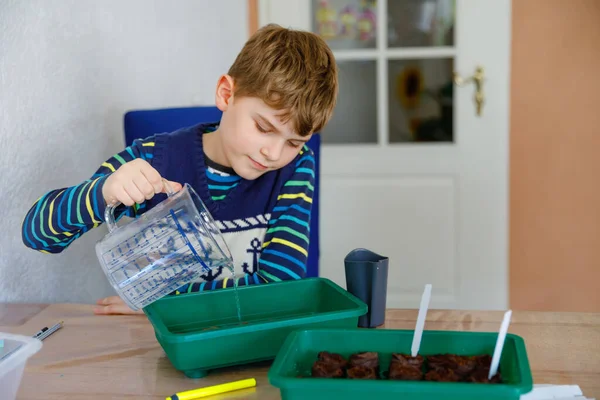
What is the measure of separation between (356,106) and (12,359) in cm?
217

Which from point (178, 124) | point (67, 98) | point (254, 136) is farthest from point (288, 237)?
point (67, 98)

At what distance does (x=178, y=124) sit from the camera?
155 cm

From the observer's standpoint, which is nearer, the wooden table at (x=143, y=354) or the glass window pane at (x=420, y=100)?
the wooden table at (x=143, y=354)

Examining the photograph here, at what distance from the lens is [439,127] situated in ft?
9.06

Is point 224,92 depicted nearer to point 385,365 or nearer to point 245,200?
point 245,200

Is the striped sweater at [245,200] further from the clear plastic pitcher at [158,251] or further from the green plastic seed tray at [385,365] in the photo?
the green plastic seed tray at [385,365]

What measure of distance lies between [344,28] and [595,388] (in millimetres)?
2155

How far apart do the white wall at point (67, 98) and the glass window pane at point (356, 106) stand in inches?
33.4

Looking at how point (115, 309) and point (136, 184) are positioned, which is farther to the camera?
point (115, 309)

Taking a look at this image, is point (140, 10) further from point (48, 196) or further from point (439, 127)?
point (439, 127)

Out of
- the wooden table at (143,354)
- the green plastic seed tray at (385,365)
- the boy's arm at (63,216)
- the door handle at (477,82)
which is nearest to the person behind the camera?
the green plastic seed tray at (385,365)

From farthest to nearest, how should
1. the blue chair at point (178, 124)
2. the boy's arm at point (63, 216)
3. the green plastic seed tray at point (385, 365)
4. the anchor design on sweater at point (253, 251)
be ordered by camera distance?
the blue chair at point (178, 124), the anchor design on sweater at point (253, 251), the boy's arm at point (63, 216), the green plastic seed tray at point (385, 365)

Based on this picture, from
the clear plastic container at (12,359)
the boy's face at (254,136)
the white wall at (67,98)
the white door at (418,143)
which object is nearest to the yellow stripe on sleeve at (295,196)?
→ the boy's face at (254,136)

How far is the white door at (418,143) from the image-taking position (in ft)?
8.89
